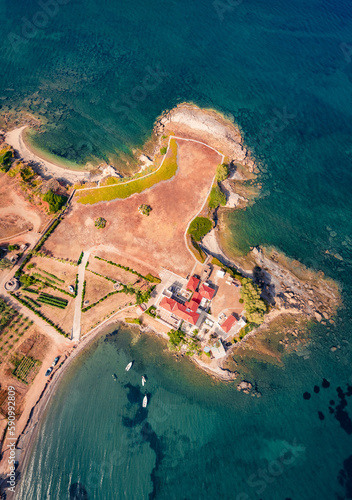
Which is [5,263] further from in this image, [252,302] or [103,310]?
[252,302]

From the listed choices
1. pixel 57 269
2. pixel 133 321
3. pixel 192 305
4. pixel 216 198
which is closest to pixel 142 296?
pixel 133 321

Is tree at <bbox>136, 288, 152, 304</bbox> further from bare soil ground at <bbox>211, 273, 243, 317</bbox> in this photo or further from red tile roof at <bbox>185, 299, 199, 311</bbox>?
bare soil ground at <bbox>211, 273, 243, 317</bbox>

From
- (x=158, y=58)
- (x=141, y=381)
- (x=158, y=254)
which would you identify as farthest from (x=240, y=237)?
(x=158, y=58)

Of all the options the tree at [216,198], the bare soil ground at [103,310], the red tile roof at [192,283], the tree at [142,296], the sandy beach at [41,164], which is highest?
the tree at [216,198]

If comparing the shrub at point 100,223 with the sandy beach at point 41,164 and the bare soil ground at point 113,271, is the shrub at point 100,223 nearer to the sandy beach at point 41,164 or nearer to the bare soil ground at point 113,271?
the bare soil ground at point 113,271

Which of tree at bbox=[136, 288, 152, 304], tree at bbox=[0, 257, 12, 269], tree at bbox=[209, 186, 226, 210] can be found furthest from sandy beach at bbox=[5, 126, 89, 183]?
tree at bbox=[136, 288, 152, 304]

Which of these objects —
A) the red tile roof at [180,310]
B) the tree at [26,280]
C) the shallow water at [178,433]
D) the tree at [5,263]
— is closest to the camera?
the shallow water at [178,433]

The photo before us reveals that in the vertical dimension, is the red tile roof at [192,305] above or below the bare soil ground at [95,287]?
above

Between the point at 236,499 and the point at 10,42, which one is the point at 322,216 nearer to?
the point at 236,499

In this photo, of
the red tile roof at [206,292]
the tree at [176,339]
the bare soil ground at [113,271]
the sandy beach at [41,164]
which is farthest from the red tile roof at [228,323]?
the sandy beach at [41,164]
